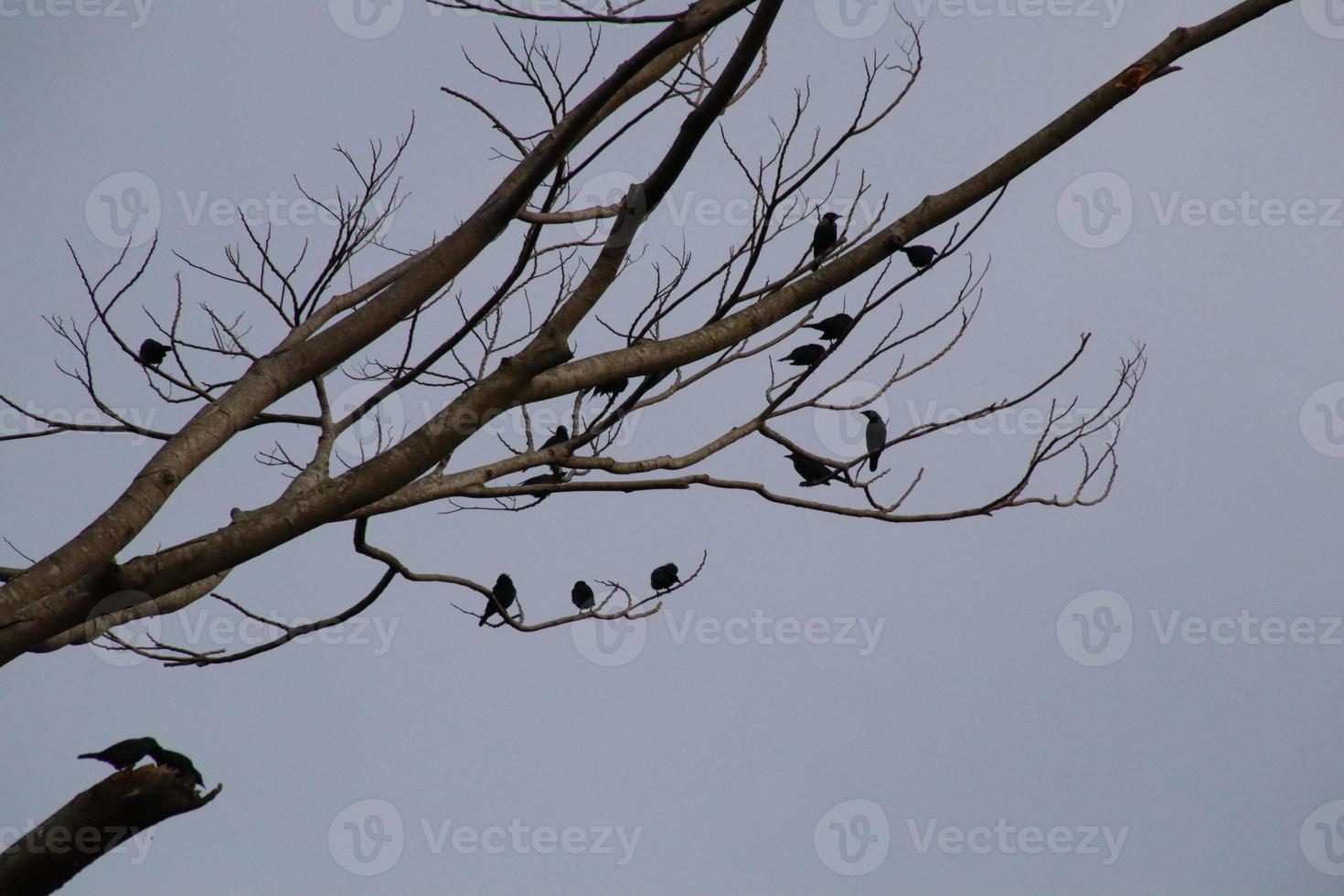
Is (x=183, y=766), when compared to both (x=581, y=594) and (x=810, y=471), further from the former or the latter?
(x=581, y=594)

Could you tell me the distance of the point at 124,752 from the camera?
3.46 meters

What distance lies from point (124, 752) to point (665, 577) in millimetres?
2866

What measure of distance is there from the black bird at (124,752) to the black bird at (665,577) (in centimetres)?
274

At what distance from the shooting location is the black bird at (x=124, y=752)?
3.38m

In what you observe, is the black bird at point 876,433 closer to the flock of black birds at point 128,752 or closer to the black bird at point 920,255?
the black bird at point 920,255

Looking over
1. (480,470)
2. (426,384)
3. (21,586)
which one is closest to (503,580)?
(426,384)

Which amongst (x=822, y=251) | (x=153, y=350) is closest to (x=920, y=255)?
(x=822, y=251)

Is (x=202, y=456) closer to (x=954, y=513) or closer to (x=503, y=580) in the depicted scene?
(x=954, y=513)

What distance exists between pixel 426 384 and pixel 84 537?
2.21 metres

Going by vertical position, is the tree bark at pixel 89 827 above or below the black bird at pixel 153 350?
below

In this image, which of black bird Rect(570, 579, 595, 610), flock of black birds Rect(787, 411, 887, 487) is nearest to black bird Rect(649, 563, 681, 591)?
black bird Rect(570, 579, 595, 610)

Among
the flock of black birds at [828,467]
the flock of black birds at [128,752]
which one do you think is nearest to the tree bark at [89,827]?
the flock of black birds at [128,752]

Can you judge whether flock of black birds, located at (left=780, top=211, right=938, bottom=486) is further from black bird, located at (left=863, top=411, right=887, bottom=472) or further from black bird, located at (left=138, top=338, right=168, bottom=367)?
black bird, located at (left=138, top=338, right=168, bottom=367)

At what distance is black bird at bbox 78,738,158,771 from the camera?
338cm
